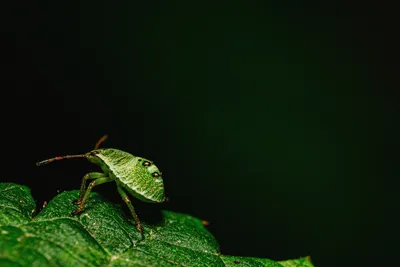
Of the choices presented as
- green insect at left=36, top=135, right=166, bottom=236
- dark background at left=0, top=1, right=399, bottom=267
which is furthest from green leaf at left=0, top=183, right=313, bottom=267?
dark background at left=0, top=1, right=399, bottom=267

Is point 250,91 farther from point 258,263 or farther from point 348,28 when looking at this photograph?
point 258,263

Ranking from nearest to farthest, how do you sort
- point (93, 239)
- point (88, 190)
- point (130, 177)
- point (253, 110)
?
point (93, 239)
point (88, 190)
point (130, 177)
point (253, 110)

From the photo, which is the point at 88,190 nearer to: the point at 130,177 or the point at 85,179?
the point at 85,179

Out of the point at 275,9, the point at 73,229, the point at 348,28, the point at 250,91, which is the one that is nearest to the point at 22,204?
the point at 73,229

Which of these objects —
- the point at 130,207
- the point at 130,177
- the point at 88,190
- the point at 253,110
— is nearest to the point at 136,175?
the point at 130,177

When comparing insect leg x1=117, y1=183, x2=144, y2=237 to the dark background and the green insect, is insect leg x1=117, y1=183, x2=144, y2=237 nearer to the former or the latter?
the green insect

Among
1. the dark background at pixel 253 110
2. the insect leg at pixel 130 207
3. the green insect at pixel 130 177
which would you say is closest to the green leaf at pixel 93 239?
the insect leg at pixel 130 207
